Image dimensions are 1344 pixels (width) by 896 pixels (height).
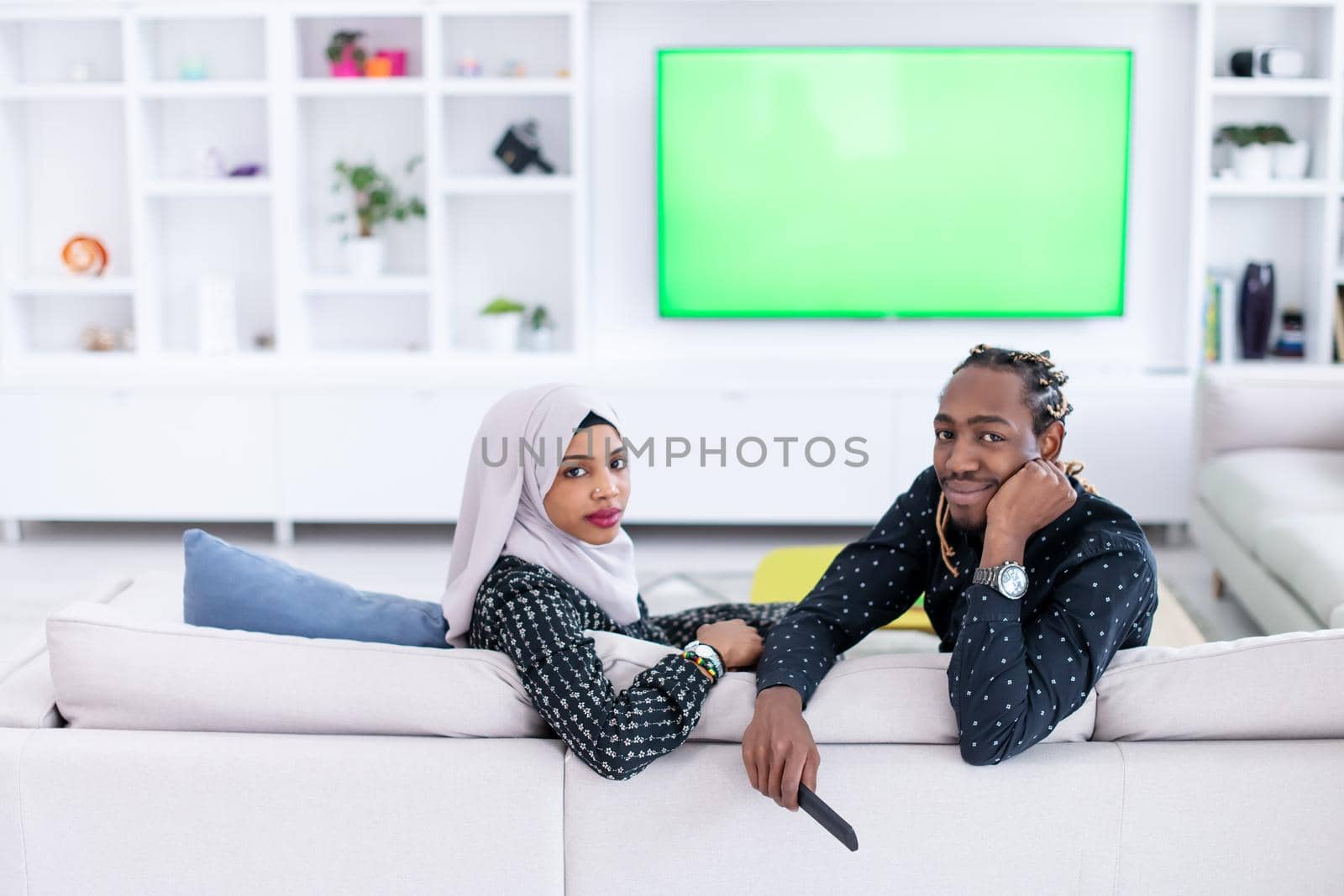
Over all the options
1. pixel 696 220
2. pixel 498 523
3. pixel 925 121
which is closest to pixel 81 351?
pixel 696 220

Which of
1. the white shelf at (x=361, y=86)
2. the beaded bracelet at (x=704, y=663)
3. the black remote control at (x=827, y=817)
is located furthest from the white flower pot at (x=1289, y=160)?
the black remote control at (x=827, y=817)

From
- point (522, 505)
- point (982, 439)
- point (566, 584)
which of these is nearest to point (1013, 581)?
point (982, 439)

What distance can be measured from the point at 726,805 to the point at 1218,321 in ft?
12.5

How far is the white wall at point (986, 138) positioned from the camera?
4660 millimetres

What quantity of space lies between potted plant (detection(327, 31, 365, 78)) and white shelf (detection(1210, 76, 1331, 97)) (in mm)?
2895

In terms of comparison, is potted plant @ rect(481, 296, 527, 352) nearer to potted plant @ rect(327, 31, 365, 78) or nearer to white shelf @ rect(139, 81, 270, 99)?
potted plant @ rect(327, 31, 365, 78)

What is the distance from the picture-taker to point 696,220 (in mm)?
4711

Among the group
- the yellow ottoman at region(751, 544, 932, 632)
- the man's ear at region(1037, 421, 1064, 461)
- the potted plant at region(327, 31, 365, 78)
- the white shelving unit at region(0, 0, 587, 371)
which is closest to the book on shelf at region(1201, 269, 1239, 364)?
the yellow ottoman at region(751, 544, 932, 632)

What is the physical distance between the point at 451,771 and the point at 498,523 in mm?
435

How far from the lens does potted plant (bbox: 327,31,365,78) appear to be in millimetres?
4637

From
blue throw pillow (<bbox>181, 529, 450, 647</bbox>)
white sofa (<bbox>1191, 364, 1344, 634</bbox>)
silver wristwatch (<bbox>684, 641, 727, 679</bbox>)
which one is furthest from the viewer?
white sofa (<bbox>1191, 364, 1344, 634</bbox>)

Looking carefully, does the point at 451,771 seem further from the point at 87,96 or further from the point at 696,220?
the point at 87,96

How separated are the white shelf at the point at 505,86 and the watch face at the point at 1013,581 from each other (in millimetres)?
3398

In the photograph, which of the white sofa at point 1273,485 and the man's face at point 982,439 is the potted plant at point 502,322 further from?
the man's face at point 982,439
